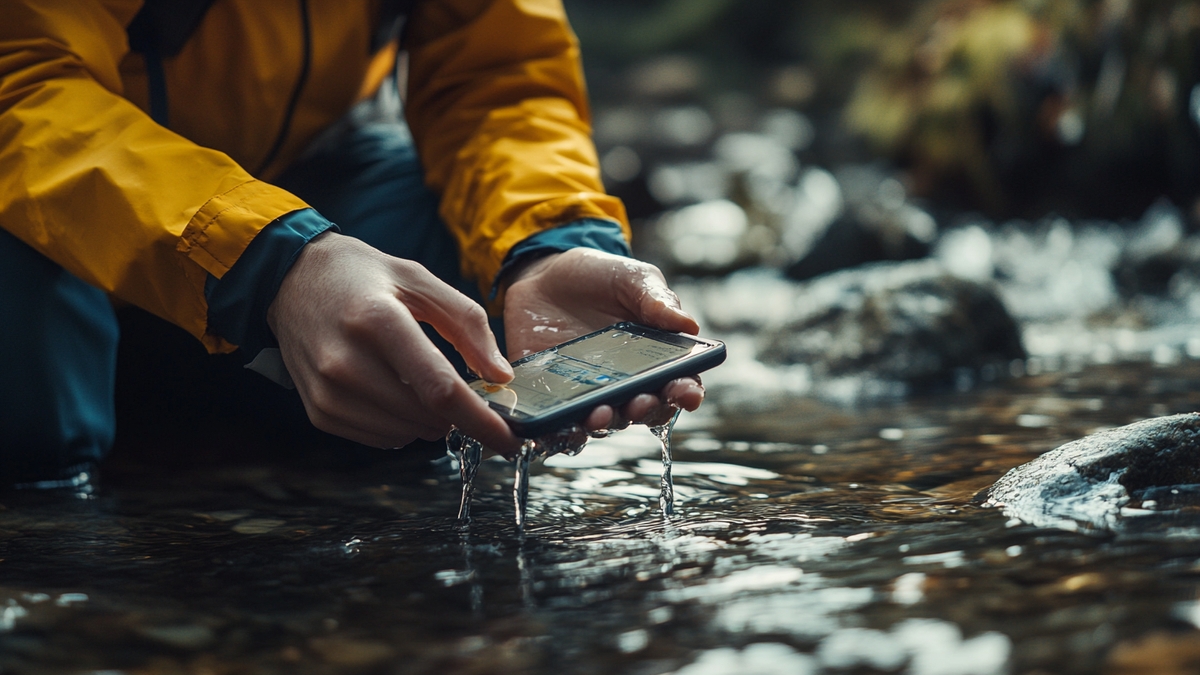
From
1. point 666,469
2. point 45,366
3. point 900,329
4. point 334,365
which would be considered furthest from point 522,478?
point 900,329

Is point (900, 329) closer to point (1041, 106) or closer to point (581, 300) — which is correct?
point (581, 300)

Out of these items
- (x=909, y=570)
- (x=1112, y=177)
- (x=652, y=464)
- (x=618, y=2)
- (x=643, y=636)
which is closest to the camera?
(x=643, y=636)

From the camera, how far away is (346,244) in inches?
73.8

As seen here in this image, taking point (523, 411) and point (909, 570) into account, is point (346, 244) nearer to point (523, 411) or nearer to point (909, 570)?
point (523, 411)

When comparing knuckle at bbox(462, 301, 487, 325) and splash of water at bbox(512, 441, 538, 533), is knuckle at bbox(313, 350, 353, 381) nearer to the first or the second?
knuckle at bbox(462, 301, 487, 325)

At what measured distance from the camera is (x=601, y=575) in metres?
1.73

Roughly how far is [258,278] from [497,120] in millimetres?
1144

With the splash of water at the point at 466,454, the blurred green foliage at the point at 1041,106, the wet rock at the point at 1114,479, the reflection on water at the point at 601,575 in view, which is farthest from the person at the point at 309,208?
the blurred green foliage at the point at 1041,106

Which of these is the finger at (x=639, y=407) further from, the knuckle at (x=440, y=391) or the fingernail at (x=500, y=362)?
the knuckle at (x=440, y=391)

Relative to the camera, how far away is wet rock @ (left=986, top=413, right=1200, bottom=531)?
187 cm

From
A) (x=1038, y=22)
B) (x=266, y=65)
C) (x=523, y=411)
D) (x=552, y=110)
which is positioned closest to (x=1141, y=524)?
(x=523, y=411)

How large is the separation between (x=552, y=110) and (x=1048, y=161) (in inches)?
226

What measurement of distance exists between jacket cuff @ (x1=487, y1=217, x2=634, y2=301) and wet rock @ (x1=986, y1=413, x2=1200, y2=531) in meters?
1.05

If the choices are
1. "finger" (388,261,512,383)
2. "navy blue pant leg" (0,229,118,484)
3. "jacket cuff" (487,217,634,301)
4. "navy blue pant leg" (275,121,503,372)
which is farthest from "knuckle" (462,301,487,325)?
"navy blue pant leg" (0,229,118,484)
